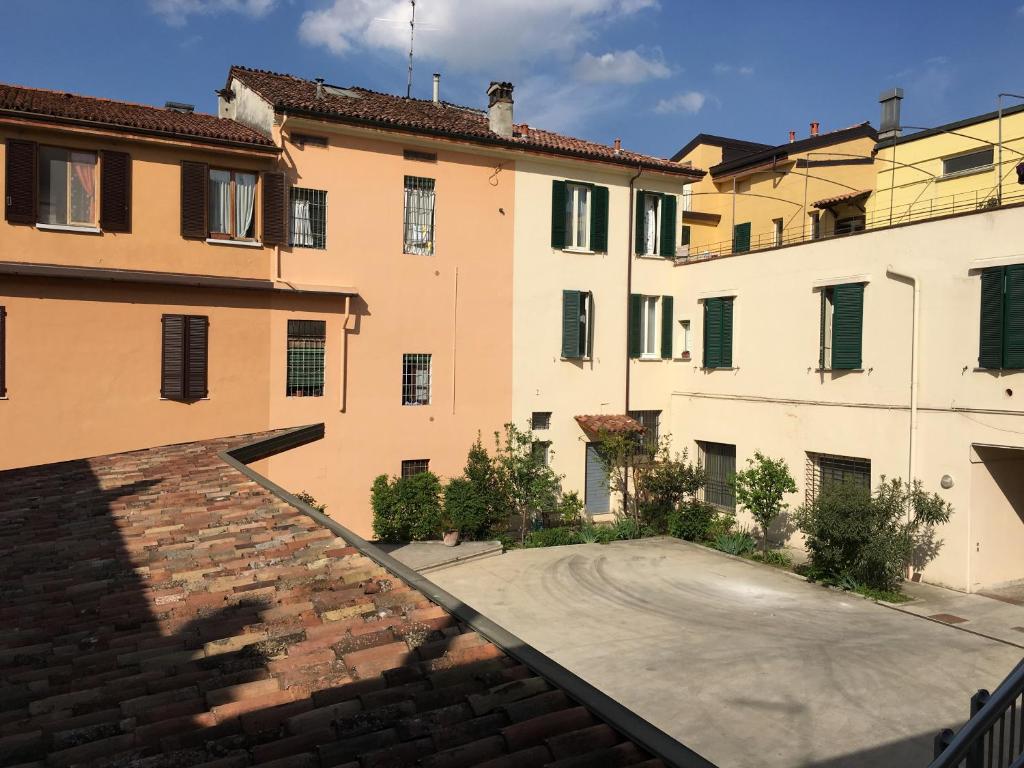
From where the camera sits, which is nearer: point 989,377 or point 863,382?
point 989,377

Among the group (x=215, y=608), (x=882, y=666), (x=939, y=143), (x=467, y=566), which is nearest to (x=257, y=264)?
(x=467, y=566)

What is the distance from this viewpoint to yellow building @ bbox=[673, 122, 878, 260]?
79.8 feet

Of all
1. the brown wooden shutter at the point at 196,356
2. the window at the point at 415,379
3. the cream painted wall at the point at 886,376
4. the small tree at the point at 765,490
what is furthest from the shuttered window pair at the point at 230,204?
the small tree at the point at 765,490

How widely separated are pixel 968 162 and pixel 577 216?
35.8 feet

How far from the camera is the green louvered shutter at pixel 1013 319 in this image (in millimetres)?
13594

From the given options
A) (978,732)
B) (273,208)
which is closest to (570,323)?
(273,208)

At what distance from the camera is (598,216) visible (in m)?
20.9

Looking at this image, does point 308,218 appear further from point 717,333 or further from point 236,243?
point 717,333

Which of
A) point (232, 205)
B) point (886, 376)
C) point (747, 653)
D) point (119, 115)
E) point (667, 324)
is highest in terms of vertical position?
point (119, 115)

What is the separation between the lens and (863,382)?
650 inches

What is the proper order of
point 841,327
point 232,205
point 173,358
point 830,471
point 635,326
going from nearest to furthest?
1. point 173,358
2. point 232,205
3. point 841,327
4. point 830,471
5. point 635,326

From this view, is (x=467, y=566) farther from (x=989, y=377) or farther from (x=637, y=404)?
(x=989, y=377)

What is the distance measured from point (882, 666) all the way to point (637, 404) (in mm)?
11363

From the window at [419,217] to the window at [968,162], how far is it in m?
14.6
